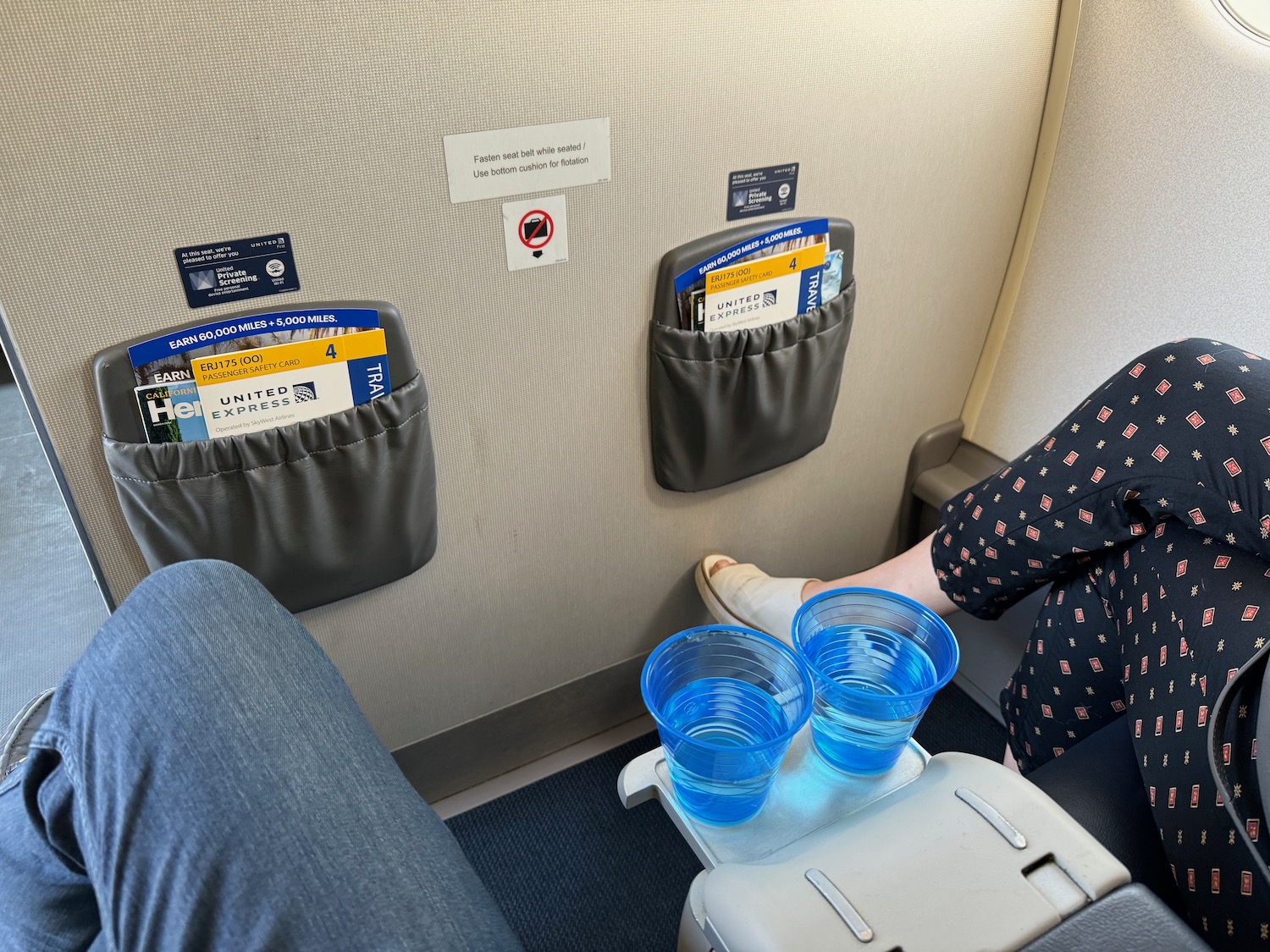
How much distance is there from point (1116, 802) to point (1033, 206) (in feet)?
3.17

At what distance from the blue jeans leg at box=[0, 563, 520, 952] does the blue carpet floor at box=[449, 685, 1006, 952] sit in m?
0.75

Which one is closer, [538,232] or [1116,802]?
[1116,802]

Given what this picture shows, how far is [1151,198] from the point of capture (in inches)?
50.0

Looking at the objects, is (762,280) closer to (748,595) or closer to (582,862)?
(748,595)

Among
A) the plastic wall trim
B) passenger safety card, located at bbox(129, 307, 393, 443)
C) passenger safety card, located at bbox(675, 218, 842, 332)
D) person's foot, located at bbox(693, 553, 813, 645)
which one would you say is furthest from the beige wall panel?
passenger safety card, located at bbox(129, 307, 393, 443)

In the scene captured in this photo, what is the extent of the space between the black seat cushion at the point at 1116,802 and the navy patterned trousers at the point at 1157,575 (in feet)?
0.11

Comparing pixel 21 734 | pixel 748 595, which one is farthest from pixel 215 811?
pixel 748 595

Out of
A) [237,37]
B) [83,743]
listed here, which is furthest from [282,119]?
Answer: [83,743]

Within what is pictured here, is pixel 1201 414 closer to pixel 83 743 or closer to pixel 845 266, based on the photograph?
pixel 845 266

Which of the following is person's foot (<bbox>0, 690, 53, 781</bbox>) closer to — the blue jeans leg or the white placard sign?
the blue jeans leg

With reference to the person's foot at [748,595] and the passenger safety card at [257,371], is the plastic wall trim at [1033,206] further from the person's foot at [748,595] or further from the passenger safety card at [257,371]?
the passenger safety card at [257,371]

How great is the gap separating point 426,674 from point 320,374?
1.76 feet

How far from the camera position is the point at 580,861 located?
1.42 meters

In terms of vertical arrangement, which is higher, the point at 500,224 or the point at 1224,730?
the point at 500,224
